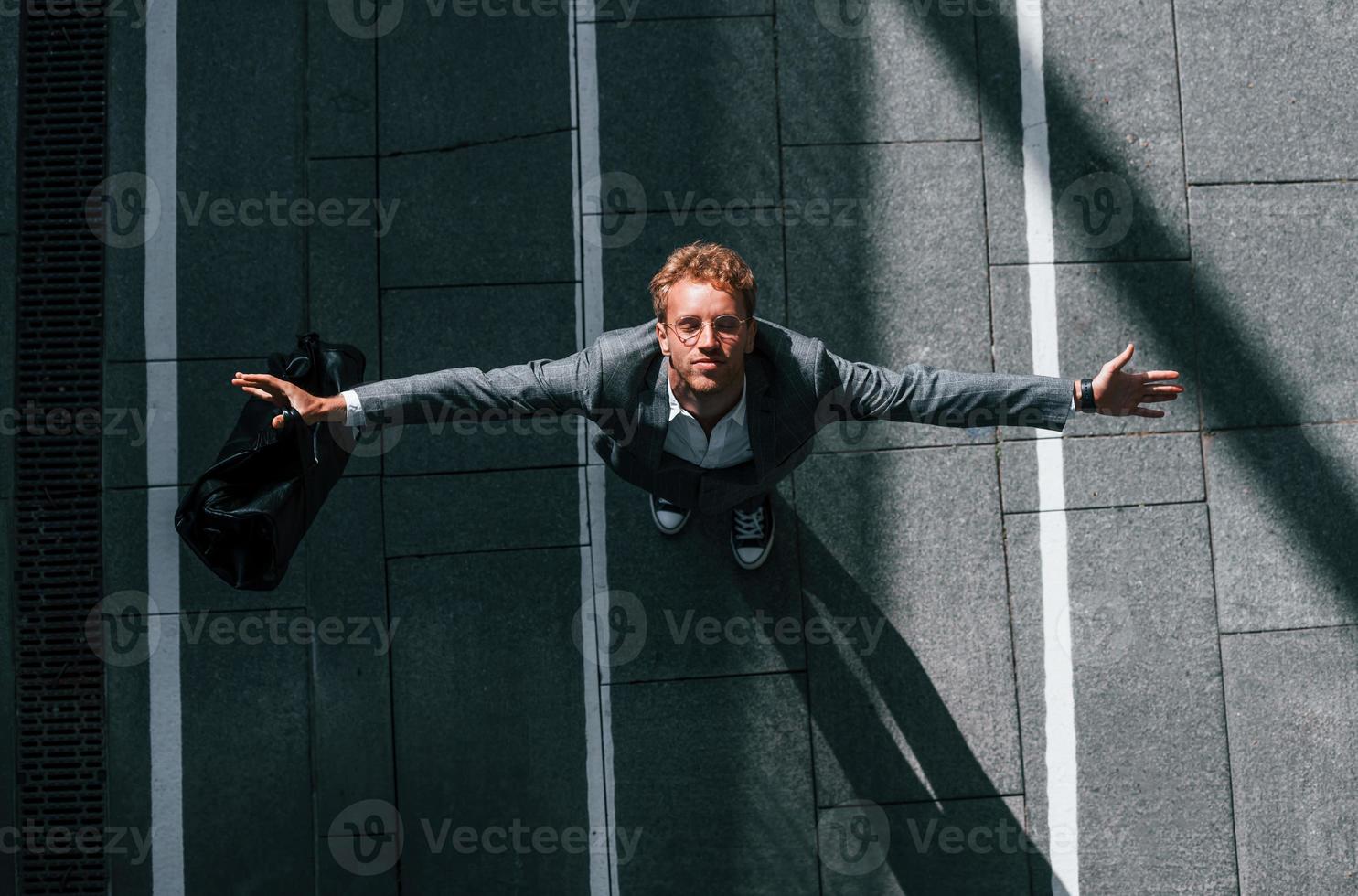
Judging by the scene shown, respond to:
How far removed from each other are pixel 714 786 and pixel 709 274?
317 cm

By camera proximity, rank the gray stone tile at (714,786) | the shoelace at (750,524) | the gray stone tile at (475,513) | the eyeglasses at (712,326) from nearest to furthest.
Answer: the eyeglasses at (712,326) < the shoelace at (750,524) < the gray stone tile at (714,786) < the gray stone tile at (475,513)

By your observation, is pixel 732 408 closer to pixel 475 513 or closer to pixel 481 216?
pixel 475 513

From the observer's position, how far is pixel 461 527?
19.9 ft

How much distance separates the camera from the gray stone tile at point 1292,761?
601cm

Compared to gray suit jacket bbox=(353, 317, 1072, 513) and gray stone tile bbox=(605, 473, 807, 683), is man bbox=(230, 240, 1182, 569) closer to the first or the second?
gray suit jacket bbox=(353, 317, 1072, 513)

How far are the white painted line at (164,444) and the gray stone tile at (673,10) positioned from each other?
2527 millimetres

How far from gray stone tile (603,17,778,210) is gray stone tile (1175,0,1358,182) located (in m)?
2.50

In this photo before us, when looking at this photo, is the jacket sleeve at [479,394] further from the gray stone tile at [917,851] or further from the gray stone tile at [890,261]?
the gray stone tile at [917,851]

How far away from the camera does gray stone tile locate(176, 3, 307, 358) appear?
6168 millimetres

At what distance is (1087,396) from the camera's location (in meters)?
4.27

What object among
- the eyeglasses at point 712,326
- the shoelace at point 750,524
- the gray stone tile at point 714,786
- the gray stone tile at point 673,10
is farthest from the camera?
the gray stone tile at point 673,10

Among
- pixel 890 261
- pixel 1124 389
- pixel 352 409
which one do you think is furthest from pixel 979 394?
pixel 352 409

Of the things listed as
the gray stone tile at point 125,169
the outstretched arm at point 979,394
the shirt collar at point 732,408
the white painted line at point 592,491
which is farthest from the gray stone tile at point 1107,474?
the gray stone tile at point 125,169

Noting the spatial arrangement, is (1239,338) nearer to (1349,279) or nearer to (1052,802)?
(1349,279)
